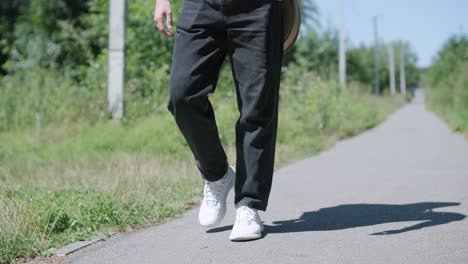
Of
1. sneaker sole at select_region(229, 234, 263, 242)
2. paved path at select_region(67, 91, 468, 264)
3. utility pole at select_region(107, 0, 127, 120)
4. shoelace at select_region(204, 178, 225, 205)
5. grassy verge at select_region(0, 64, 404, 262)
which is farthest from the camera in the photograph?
utility pole at select_region(107, 0, 127, 120)

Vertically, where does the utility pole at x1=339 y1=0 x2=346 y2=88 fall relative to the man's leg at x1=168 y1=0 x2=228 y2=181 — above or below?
above

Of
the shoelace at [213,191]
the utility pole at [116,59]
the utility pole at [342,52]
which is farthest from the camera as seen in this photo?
the utility pole at [342,52]

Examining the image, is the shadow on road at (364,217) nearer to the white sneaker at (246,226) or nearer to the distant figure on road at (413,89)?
the white sneaker at (246,226)

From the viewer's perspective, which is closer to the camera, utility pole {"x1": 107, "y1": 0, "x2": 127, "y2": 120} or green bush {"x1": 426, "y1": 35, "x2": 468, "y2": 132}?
utility pole {"x1": 107, "y1": 0, "x2": 127, "y2": 120}

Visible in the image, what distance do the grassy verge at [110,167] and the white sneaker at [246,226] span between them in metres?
0.77

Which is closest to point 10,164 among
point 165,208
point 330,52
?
point 165,208

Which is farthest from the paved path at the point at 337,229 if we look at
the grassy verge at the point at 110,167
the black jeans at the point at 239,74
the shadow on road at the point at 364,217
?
the black jeans at the point at 239,74

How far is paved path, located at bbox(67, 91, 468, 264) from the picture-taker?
10.00ft

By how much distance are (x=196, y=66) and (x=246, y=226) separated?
33.4 inches

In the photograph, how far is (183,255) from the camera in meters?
3.12

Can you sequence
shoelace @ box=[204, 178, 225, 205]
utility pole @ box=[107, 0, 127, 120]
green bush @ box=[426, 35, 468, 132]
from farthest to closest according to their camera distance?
green bush @ box=[426, 35, 468, 132]
utility pole @ box=[107, 0, 127, 120]
shoelace @ box=[204, 178, 225, 205]

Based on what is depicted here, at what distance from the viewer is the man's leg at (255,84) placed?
3375mm

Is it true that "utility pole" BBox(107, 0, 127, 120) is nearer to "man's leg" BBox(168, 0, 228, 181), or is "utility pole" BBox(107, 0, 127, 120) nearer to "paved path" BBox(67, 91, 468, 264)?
"paved path" BBox(67, 91, 468, 264)

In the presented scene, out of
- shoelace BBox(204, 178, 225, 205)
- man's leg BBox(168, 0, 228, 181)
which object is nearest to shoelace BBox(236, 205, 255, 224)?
shoelace BBox(204, 178, 225, 205)
